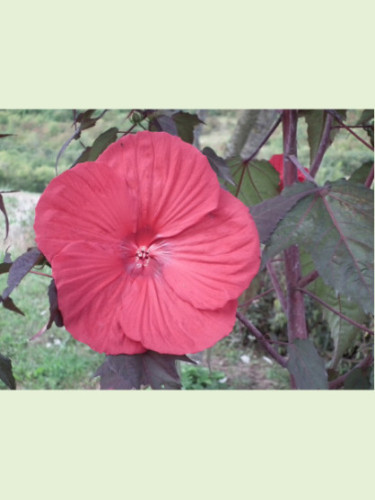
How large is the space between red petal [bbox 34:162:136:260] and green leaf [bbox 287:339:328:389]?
17 cm

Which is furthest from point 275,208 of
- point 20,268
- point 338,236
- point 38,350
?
point 38,350

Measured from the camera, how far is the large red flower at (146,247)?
220 millimetres

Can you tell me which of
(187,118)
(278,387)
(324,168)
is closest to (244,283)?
(187,118)

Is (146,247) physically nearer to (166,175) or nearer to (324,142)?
(166,175)

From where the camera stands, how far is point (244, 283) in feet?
0.75

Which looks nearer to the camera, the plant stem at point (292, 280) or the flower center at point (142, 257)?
the flower center at point (142, 257)

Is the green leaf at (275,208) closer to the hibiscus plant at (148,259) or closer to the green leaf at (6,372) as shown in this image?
the hibiscus plant at (148,259)

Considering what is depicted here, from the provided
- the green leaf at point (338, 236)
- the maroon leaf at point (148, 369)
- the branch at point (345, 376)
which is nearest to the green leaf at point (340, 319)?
the branch at point (345, 376)

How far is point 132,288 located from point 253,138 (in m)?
0.38

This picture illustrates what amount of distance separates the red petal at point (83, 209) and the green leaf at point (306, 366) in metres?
0.17

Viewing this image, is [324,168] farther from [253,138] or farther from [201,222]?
[201,222]

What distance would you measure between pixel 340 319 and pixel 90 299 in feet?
0.84

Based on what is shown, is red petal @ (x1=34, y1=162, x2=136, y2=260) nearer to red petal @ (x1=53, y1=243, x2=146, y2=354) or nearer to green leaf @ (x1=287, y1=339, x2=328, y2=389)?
red petal @ (x1=53, y1=243, x2=146, y2=354)

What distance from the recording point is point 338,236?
0.29 metres
